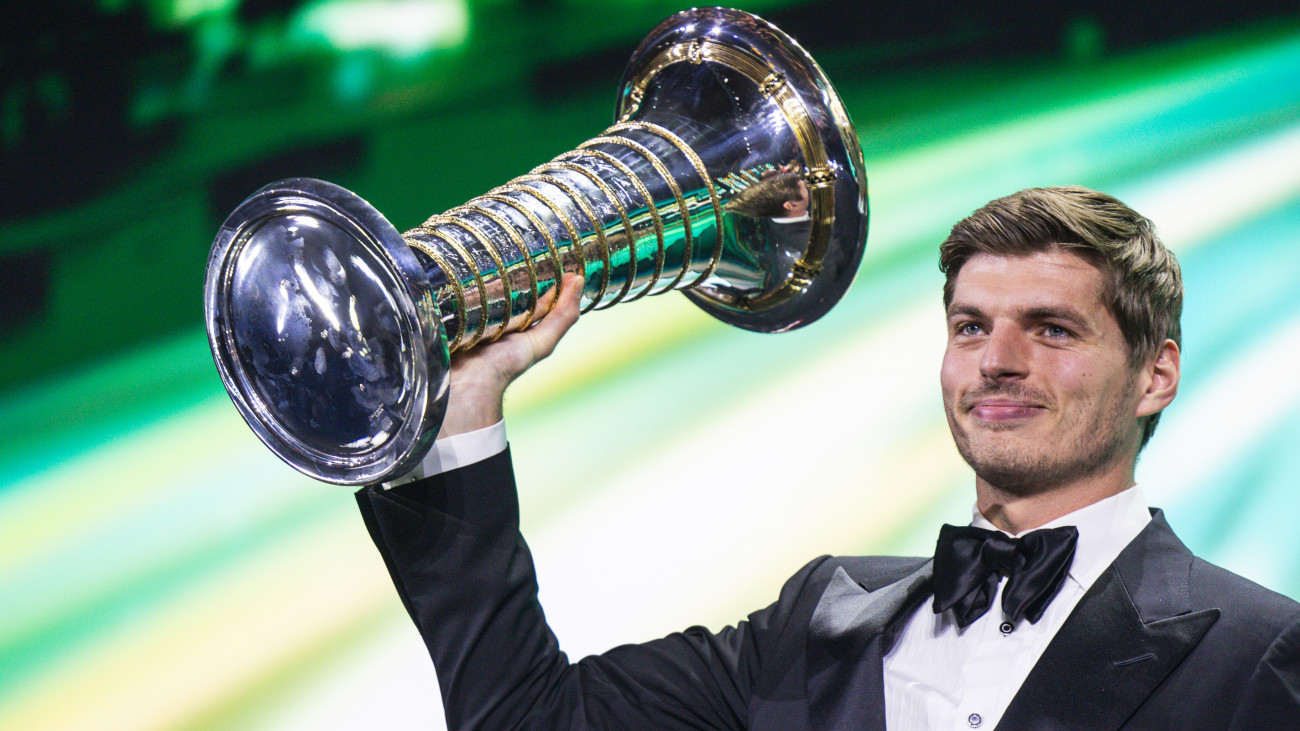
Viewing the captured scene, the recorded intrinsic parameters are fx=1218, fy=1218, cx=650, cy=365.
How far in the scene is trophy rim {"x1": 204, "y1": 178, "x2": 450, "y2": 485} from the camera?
1.43m

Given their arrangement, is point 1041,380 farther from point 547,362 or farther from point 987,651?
point 547,362

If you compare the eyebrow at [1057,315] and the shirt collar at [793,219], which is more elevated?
the shirt collar at [793,219]

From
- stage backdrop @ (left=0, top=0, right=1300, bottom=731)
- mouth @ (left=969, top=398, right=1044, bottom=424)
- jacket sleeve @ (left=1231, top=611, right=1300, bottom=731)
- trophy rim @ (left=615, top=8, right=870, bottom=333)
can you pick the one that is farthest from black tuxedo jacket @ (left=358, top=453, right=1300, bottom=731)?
stage backdrop @ (left=0, top=0, right=1300, bottom=731)

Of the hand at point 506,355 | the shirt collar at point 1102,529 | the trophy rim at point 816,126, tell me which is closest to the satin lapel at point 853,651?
the shirt collar at point 1102,529

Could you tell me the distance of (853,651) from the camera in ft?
6.76

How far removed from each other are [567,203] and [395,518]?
55cm

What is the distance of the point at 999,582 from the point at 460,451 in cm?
91

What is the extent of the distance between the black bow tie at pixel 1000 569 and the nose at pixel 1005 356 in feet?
0.84

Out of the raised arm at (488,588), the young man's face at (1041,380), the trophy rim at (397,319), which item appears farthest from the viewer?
the young man's face at (1041,380)

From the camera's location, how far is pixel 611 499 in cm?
323

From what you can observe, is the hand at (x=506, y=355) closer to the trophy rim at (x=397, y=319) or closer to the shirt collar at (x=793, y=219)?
the trophy rim at (x=397, y=319)

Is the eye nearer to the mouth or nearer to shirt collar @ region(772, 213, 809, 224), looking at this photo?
the mouth

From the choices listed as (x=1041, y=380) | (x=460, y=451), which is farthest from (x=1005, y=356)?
(x=460, y=451)

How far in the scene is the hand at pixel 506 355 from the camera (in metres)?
1.70
